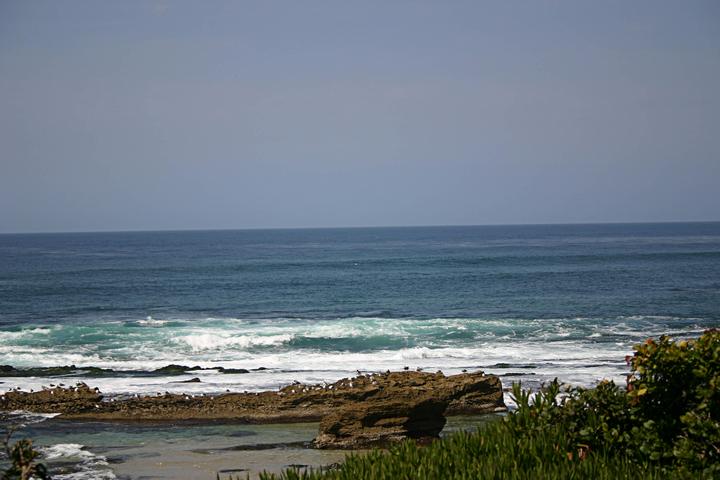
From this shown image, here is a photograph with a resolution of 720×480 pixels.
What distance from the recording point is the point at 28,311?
48.4m

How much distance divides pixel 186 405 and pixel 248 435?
10.0ft

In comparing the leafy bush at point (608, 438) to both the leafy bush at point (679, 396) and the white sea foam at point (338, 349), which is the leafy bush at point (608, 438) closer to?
the leafy bush at point (679, 396)

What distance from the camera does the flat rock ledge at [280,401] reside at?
18.9 metres

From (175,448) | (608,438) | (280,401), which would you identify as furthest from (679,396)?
(280,401)

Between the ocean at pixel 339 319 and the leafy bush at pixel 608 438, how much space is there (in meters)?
10.7

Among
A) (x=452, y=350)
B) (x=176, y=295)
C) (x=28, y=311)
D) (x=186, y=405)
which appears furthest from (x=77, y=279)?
(x=186, y=405)

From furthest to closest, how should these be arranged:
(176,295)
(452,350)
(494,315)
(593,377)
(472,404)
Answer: (176,295)
(494,315)
(452,350)
(593,377)
(472,404)

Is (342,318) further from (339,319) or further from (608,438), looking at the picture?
(608,438)

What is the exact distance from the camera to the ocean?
27062 mm

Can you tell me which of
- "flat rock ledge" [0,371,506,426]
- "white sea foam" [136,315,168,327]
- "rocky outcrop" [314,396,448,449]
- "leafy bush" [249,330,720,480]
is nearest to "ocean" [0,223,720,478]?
"white sea foam" [136,315,168,327]

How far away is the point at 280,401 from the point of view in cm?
1980

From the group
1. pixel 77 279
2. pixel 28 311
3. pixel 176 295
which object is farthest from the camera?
pixel 77 279

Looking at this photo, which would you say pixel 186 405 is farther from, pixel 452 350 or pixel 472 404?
pixel 452 350

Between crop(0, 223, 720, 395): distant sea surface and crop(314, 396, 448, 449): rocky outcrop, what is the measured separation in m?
7.23
